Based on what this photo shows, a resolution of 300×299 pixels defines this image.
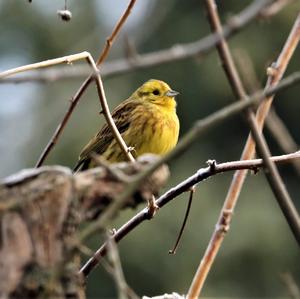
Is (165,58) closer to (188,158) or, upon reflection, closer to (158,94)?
(158,94)

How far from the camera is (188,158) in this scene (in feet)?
60.5

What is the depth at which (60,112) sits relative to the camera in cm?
1680

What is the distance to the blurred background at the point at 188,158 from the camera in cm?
1639

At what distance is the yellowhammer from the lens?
16.5 feet

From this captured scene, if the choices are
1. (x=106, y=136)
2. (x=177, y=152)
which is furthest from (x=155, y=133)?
(x=177, y=152)

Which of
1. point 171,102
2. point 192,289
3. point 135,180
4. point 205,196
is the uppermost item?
point 205,196

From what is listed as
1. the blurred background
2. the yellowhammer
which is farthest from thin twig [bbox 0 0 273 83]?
the blurred background

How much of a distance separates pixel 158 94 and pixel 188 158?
13021 millimetres

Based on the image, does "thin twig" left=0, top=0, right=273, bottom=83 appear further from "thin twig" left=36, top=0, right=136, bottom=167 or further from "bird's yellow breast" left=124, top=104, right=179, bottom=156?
"bird's yellow breast" left=124, top=104, right=179, bottom=156

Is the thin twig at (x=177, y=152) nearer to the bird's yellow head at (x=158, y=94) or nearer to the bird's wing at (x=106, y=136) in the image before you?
the bird's wing at (x=106, y=136)

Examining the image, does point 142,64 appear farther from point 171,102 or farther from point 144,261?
point 144,261

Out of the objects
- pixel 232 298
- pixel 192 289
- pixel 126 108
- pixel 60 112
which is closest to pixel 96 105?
pixel 60 112

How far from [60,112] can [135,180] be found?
1521cm

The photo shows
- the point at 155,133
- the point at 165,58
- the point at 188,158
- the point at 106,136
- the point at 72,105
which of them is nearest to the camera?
the point at 165,58
